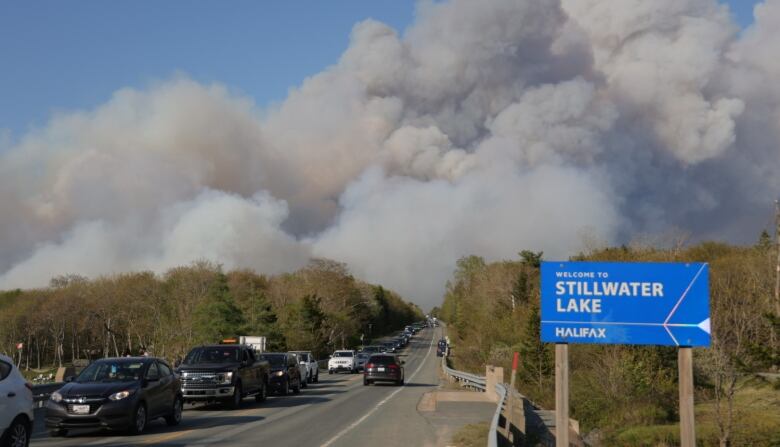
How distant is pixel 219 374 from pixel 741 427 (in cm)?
1986

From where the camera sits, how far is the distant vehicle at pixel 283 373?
28562 millimetres

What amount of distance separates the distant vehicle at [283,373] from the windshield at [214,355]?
536cm

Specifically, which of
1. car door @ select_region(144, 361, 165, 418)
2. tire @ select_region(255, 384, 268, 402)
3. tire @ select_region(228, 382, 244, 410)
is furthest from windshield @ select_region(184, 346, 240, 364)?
car door @ select_region(144, 361, 165, 418)

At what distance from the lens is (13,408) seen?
36.3 feet

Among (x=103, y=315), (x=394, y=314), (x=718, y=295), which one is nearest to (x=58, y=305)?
(x=103, y=315)

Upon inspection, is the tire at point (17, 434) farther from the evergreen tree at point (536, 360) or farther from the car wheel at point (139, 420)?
the evergreen tree at point (536, 360)

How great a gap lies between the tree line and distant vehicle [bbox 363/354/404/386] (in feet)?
71.0

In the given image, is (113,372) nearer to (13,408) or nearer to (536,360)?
(13,408)

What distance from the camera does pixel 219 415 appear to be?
1997 cm

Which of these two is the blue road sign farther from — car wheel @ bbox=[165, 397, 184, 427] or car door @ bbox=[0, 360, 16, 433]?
car wheel @ bbox=[165, 397, 184, 427]

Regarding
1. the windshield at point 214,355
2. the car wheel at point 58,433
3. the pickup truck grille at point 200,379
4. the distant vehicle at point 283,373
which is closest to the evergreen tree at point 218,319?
the distant vehicle at point 283,373

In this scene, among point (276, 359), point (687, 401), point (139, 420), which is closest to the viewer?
point (687, 401)

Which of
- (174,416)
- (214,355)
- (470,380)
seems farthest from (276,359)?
(174,416)

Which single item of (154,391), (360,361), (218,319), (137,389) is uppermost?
(218,319)
